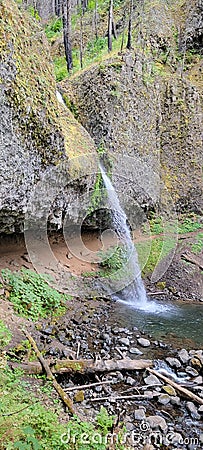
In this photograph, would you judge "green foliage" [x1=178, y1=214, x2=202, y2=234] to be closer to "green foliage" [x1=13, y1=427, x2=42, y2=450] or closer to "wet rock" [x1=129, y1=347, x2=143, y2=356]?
"wet rock" [x1=129, y1=347, x2=143, y2=356]

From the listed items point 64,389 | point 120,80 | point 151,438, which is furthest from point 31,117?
point 120,80

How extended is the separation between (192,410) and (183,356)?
1.44 metres

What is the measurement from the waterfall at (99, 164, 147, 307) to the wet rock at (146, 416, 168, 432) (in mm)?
4513

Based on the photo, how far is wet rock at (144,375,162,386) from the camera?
5456 mm

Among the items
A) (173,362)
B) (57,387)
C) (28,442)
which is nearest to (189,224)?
(173,362)

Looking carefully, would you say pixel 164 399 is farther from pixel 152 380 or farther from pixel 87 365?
pixel 87 365

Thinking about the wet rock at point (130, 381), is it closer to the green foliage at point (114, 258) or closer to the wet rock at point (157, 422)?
the wet rock at point (157, 422)

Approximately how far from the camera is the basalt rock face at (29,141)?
6.58m

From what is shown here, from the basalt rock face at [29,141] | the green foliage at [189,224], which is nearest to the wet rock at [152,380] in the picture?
the basalt rock face at [29,141]

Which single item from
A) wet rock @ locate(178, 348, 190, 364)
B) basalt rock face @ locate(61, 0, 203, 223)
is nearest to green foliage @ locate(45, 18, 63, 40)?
basalt rock face @ locate(61, 0, 203, 223)

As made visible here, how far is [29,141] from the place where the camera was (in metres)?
7.15

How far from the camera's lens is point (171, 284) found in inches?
409

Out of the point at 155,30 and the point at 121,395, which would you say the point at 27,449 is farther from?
the point at 155,30

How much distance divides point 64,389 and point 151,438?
1397mm
